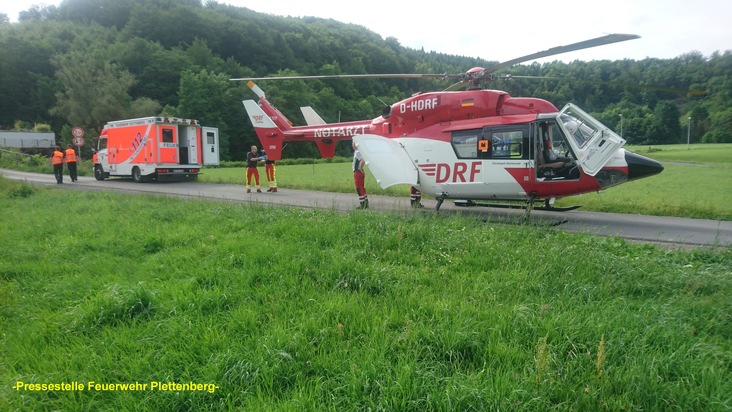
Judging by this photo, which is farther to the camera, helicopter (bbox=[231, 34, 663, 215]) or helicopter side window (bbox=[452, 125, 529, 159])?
helicopter side window (bbox=[452, 125, 529, 159])

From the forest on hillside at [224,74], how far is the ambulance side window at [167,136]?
818 inches

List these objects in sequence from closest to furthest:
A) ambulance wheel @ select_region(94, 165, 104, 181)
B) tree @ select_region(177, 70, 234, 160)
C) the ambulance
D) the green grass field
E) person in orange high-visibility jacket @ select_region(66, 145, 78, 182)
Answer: the green grass field, the ambulance, person in orange high-visibility jacket @ select_region(66, 145, 78, 182), ambulance wheel @ select_region(94, 165, 104, 181), tree @ select_region(177, 70, 234, 160)

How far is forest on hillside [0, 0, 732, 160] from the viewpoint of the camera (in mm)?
46969

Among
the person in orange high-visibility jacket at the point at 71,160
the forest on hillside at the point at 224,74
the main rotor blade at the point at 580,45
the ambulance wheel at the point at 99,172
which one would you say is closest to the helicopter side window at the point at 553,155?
the main rotor blade at the point at 580,45

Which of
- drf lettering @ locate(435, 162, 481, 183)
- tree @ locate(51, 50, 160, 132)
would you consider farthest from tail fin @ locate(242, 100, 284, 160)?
tree @ locate(51, 50, 160, 132)

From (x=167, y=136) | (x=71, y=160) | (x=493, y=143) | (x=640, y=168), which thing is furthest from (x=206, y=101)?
(x=640, y=168)

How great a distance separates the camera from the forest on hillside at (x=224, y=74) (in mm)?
46969

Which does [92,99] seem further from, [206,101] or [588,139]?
[588,139]

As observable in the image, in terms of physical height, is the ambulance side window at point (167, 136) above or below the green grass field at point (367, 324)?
above

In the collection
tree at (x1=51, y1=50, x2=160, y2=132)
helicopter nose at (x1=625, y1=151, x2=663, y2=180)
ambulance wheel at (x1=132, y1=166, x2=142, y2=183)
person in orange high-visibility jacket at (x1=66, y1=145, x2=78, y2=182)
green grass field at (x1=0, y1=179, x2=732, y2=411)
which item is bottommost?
green grass field at (x1=0, y1=179, x2=732, y2=411)

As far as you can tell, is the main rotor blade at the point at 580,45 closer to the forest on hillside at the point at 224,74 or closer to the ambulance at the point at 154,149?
the ambulance at the point at 154,149

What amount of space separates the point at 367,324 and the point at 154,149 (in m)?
18.4

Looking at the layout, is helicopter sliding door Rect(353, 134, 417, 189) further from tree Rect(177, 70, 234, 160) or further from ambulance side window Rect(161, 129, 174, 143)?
tree Rect(177, 70, 234, 160)

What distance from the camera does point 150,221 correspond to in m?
7.55
